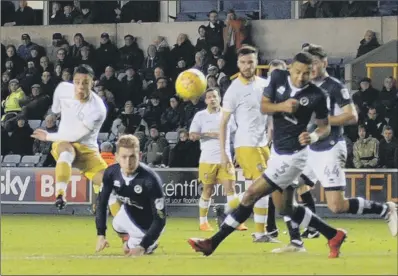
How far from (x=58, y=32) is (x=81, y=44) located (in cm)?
185

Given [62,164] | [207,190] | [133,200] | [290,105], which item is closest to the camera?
[290,105]

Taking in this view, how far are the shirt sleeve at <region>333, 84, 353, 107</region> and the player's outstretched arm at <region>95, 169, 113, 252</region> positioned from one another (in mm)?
2463

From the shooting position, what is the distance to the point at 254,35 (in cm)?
2603

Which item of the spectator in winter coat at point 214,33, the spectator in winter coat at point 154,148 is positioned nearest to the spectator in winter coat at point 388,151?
the spectator in winter coat at point 154,148

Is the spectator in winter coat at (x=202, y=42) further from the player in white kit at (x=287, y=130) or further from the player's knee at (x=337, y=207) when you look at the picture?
the player in white kit at (x=287, y=130)

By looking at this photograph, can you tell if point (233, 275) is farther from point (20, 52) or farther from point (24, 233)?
point (20, 52)

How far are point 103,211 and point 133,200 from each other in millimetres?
304

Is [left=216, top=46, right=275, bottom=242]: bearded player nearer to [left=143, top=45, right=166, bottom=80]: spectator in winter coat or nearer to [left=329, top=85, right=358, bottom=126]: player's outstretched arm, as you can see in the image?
[left=329, top=85, right=358, bottom=126]: player's outstretched arm

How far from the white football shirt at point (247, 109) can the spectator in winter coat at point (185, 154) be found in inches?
268

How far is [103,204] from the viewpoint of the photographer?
1166 cm

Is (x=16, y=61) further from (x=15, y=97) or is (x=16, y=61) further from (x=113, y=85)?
(x=113, y=85)

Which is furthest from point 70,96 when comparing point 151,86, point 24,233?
point 151,86

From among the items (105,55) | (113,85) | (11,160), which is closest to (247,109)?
(11,160)

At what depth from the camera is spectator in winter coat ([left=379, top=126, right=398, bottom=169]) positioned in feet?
67.1
